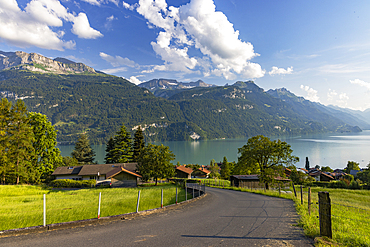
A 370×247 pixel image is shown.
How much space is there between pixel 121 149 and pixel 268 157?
4423 centimetres

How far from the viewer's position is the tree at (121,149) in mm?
63000

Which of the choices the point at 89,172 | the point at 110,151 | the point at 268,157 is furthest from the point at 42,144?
the point at 268,157

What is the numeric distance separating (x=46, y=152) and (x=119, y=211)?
42.4 metres

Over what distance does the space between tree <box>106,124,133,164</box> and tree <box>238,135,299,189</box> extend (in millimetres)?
38151

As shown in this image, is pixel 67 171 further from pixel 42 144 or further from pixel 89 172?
pixel 42 144

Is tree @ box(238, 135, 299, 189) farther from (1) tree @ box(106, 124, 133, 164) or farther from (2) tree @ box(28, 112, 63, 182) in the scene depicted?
(2) tree @ box(28, 112, 63, 182)

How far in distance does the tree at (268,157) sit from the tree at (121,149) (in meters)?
38.2

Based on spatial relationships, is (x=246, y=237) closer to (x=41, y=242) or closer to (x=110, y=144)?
(x=41, y=242)

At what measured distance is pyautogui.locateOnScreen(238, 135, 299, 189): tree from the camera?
3672 centimetres

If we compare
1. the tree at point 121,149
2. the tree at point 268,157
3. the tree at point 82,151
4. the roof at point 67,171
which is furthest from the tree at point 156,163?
the tree at point 82,151

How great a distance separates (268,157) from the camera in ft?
125

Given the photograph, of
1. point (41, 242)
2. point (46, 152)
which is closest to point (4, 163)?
point (46, 152)

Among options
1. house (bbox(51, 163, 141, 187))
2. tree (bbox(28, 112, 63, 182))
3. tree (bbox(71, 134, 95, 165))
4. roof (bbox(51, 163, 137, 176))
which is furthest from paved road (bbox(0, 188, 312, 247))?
tree (bbox(71, 134, 95, 165))

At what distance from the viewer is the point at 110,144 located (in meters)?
65.8
